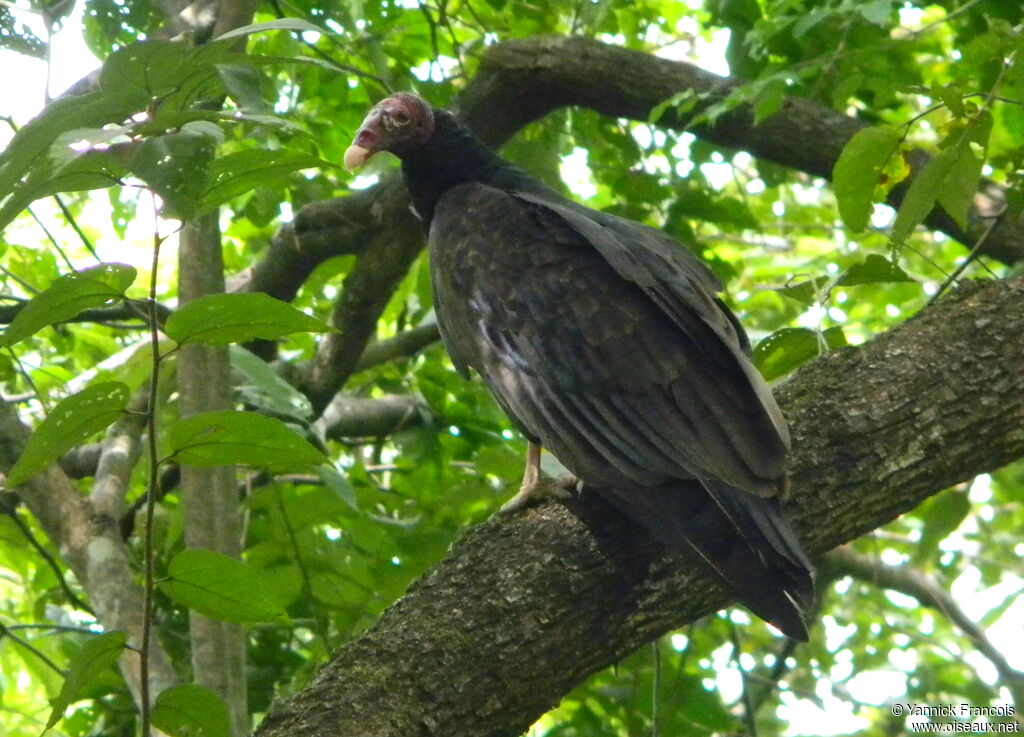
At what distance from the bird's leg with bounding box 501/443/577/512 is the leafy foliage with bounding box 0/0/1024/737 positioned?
47 centimetres

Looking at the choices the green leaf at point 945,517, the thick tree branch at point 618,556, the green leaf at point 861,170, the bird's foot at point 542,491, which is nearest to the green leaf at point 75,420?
the thick tree branch at point 618,556

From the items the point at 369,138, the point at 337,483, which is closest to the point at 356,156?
the point at 369,138

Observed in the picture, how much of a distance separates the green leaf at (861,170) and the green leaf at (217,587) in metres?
1.68

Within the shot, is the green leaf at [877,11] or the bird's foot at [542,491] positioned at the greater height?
the green leaf at [877,11]

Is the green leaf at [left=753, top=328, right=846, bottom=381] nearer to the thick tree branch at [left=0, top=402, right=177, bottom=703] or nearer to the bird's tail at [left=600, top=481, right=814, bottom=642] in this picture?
the bird's tail at [left=600, top=481, right=814, bottom=642]

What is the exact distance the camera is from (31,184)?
62.9 inches

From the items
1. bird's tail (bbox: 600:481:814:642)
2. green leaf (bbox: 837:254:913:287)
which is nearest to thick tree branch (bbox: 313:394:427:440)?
green leaf (bbox: 837:254:913:287)

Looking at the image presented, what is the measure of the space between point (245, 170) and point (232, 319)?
224mm

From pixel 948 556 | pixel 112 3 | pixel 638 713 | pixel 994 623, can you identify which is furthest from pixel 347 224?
pixel 948 556

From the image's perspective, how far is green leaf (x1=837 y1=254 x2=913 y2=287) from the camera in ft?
9.20

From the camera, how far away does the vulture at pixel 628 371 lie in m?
2.19

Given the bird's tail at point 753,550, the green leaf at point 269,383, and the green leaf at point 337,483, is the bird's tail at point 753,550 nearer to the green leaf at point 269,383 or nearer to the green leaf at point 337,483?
the green leaf at point 337,483

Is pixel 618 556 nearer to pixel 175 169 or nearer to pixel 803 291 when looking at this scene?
pixel 803 291

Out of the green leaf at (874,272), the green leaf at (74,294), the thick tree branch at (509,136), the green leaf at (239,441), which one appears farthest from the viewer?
the thick tree branch at (509,136)
